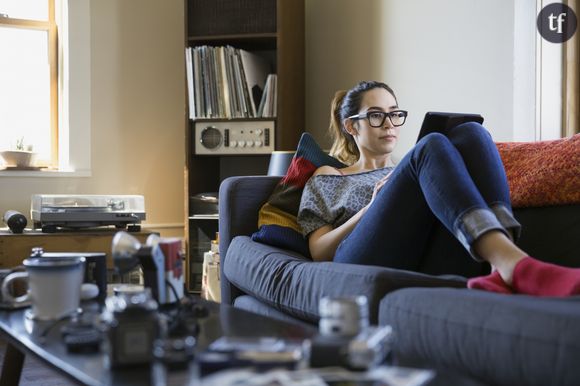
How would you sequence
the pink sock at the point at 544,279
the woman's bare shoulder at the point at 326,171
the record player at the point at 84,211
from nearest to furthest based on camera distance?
the pink sock at the point at 544,279
the woman's bare shoulder at the point at 326,171
the record player at the point at 84,211

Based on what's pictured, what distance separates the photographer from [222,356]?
985 mm

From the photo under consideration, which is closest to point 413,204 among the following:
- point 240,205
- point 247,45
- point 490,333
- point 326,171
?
point 326,171

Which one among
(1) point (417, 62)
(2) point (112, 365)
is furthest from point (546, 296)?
(1) point (417, 62)

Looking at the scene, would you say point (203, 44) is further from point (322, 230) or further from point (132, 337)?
point (132, 337)

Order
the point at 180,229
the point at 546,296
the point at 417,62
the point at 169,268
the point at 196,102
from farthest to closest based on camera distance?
the point at 180,229, the point at 196,102, the point at 417,62, the point at 169,268, the point at 546,296

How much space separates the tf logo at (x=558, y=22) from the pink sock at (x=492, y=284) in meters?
1.33

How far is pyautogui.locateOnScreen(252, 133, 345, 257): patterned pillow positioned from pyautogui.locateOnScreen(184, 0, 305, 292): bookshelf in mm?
1142

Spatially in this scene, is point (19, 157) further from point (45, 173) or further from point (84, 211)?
point (84, 211)

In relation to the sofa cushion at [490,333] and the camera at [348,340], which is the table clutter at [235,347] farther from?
the sofa cushion at [490,333]

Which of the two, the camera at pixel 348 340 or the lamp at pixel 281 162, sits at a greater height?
the lamp at pixel 281 162

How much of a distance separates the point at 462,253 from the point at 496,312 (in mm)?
586

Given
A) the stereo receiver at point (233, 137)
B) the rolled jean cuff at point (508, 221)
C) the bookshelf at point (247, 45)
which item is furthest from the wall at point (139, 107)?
the rolled jean cuff at point (508, 221)

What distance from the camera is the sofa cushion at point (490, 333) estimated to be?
1142 millimetres

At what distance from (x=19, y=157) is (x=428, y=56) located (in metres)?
2.01
